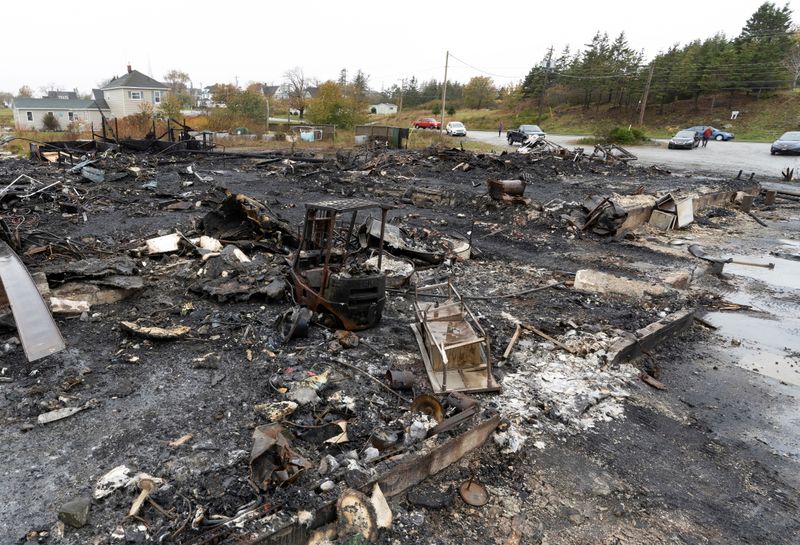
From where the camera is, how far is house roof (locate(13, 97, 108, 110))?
4703 cm

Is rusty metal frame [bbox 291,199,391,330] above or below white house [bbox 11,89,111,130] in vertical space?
below

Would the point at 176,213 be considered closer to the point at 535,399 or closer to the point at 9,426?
the point at 9,426

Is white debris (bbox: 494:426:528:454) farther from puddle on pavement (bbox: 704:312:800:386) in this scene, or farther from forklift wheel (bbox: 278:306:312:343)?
puddle on pavement (bbox: 704:312:800:386)

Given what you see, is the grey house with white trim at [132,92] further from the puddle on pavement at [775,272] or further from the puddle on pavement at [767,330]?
the puddle on pavement at [767,330]

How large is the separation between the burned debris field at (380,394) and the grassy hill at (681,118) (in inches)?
1336

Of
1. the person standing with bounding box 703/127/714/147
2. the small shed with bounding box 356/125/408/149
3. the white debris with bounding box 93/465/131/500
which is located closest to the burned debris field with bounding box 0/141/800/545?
the white debris with bounding box 93/465/131/500

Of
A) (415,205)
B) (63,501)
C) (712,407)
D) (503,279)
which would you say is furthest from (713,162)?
(63,501)

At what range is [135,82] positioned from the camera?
48.2m

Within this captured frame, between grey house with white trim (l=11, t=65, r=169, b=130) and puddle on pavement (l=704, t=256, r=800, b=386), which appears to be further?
grey house with white trim (l=11, t=65, r=169, b=130)

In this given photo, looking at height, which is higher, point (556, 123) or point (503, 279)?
point (556, 123)

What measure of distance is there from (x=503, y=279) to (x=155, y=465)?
6.18m

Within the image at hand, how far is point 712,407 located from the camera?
476 cm

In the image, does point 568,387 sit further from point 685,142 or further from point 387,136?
point 685,142

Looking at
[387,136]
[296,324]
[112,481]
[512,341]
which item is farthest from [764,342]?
[387,136]
